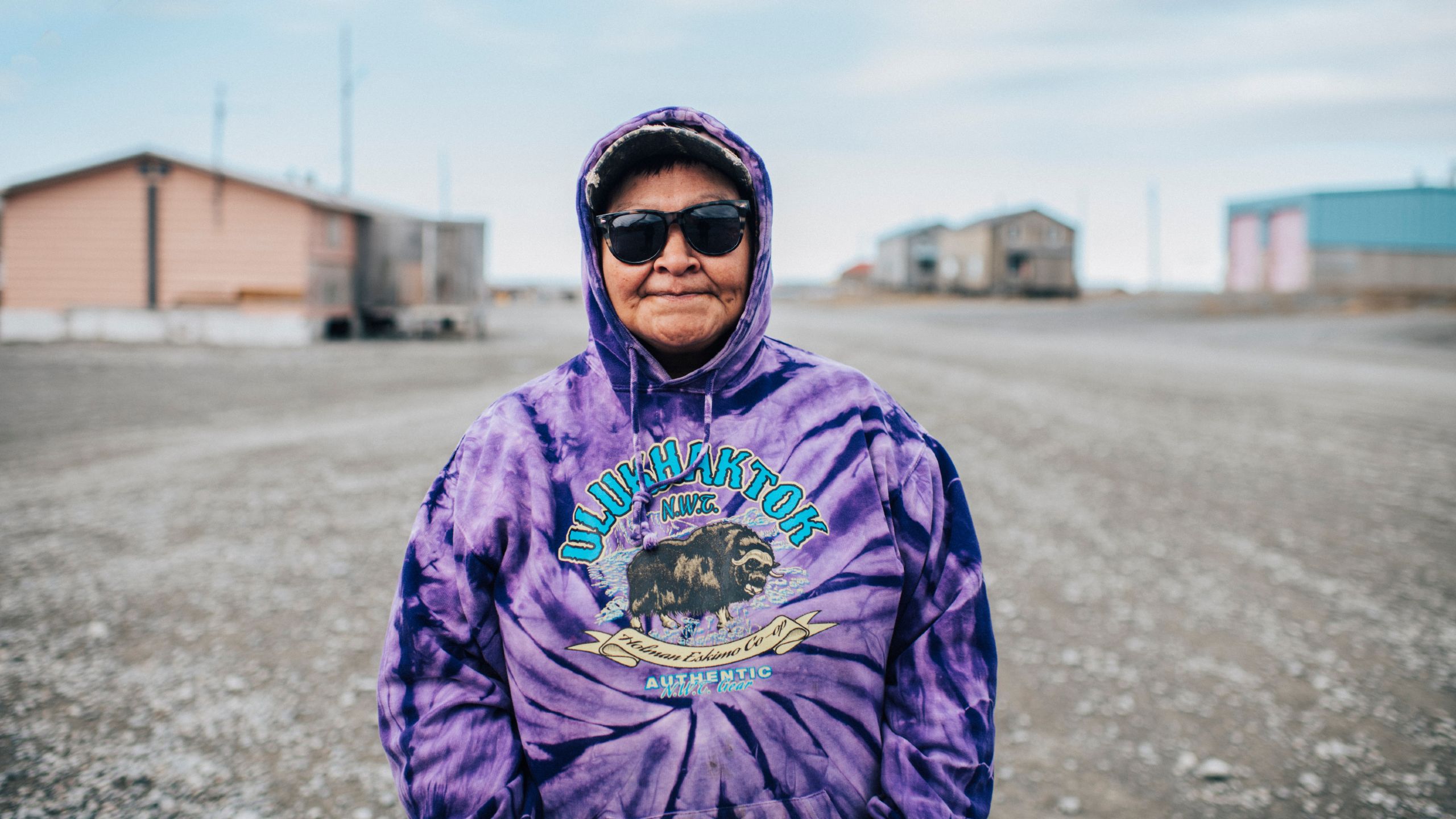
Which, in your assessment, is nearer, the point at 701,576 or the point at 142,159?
the point at 701,576

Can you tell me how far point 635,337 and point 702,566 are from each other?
48cm

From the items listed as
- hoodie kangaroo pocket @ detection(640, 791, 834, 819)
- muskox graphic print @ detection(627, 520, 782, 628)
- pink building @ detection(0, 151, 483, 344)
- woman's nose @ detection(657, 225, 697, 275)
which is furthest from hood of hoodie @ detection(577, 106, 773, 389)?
pink building @ detection(0, 151, 483, 344)

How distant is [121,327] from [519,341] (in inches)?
424

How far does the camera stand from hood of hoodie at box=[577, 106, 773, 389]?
5.66 ft

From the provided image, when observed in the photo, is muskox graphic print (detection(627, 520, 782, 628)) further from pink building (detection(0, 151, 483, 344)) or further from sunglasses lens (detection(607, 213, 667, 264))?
pink building (detection(0, 151, 483, 344))

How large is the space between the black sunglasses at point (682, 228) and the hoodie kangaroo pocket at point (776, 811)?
107 cm

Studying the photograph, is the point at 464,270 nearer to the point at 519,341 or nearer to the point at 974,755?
the point at 519,341

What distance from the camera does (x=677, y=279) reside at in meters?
1.73

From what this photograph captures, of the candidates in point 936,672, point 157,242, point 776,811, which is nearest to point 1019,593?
point 936,672

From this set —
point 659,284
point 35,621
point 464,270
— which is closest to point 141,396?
point 35,621

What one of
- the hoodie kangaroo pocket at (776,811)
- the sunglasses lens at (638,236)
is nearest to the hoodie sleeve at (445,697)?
the hoodie kangaroo pocket at (776,811)

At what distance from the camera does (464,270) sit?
29125 millimetres

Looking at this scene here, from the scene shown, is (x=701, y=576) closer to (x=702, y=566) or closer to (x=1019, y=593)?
(x=702, y=566)

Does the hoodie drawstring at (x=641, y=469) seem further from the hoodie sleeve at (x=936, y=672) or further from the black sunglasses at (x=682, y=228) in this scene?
the hoodie sleeve at (x=936, y=672)
